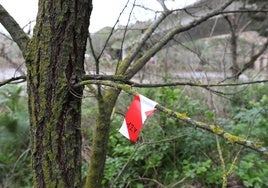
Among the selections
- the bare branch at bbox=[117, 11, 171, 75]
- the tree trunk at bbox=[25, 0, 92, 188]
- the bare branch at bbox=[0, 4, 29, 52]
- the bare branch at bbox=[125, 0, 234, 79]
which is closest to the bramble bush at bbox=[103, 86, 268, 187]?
the bare branch at bbox=[125, 0, 234, 79]

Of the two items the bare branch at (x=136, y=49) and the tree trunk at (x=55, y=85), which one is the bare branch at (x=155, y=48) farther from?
the tree trunk at (x=55, y=85)

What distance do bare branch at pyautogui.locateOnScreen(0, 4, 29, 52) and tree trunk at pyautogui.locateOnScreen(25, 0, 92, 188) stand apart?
0.10 metres

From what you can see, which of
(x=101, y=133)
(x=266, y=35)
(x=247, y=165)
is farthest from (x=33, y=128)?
(x=266, y=35)

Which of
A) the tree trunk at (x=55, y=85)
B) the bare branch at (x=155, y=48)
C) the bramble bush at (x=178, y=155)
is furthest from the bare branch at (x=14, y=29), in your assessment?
the bramble bush at (x=178, y=155)

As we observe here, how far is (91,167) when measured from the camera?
8.43 ft

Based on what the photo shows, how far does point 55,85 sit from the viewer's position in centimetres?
152

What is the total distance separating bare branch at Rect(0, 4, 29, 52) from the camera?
1667 millimetres

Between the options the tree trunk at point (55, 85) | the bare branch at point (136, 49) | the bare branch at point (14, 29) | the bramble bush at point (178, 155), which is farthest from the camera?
the bramble bush at point (178, 155)

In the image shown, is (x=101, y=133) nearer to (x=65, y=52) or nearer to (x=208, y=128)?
(x=65, y=52)

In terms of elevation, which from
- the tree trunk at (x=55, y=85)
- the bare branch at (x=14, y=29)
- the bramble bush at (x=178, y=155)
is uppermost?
the bare branch at (x=14, y=29)

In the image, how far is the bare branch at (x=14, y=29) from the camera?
1667 millimetres

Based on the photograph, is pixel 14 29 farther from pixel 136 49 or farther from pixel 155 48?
pixel 155 48

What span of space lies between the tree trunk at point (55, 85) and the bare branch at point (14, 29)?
10cm

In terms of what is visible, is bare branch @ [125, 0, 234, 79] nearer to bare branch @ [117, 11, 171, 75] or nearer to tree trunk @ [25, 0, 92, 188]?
bare branch @ [117, 11, 171, 75]
